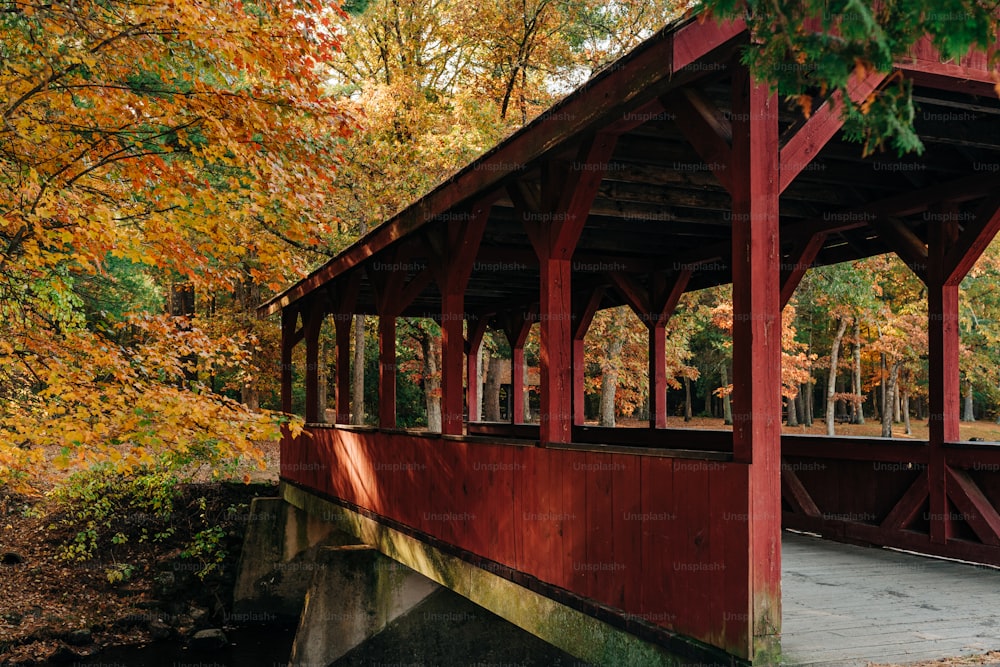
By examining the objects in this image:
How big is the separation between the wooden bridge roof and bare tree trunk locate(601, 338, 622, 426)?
11.6 meters

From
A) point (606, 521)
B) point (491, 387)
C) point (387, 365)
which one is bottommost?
point (606, 521)

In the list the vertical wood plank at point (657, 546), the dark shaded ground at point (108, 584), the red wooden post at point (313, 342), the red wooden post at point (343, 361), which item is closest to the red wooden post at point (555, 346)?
the vertical wood plank at point (657, 546)

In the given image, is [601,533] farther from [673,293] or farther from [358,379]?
[358,379]

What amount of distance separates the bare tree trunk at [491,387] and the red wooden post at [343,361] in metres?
13.5

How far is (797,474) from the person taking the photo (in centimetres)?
939

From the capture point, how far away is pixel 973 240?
7.43m

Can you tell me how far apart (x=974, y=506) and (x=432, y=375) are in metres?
17.7

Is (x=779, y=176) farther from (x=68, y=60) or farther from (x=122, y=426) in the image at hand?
(x=68, y=60)

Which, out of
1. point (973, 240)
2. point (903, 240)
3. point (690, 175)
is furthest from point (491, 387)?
point (973, 240)

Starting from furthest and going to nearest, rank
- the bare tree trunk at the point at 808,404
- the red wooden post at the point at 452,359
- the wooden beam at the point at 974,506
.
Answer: the bare tree trunk at the point at 808,404 → the red wooden post at the point at 452,359 → the wooden beam at the point at 974,506

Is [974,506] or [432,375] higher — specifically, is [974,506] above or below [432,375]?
below

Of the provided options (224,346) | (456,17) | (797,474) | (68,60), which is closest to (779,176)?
(797,474)

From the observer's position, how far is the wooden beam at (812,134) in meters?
4.60

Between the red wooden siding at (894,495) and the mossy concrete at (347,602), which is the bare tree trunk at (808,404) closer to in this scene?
the red wooden siding at (894,495)
